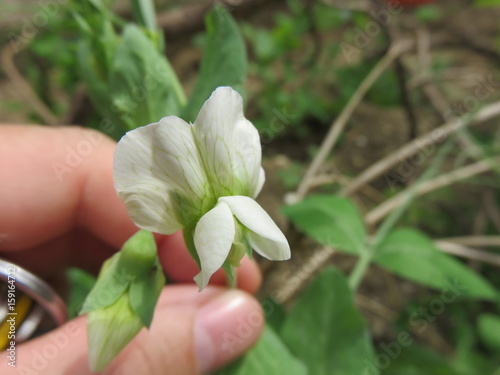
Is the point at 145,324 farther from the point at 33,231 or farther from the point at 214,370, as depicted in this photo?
the point at 33,231

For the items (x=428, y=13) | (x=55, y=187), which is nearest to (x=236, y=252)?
(x=55, y=187)

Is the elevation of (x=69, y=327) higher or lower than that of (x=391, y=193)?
higher

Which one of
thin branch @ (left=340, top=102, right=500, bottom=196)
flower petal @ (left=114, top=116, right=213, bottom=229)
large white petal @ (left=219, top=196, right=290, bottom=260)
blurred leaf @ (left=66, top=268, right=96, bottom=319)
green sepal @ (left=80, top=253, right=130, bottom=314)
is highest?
flower petal @ (left=114, top=116, right=213, bottom=229)

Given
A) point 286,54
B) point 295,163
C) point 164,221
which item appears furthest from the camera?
point 286,54

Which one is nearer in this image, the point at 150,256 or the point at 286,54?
the point at 150,256

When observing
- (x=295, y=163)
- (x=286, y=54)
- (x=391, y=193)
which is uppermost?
(x=286, y=54)

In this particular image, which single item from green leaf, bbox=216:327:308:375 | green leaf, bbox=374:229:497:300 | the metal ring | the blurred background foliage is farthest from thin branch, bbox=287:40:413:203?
the metal ring

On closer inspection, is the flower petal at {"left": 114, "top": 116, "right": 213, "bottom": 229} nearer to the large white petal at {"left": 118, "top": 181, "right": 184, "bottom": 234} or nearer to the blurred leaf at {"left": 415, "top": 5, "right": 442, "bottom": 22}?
the large white petal at {"left": 118, "top": 181, "right": 184, "bottom": 234}

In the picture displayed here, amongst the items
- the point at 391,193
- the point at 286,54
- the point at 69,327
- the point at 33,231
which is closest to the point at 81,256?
the point at 33,231
